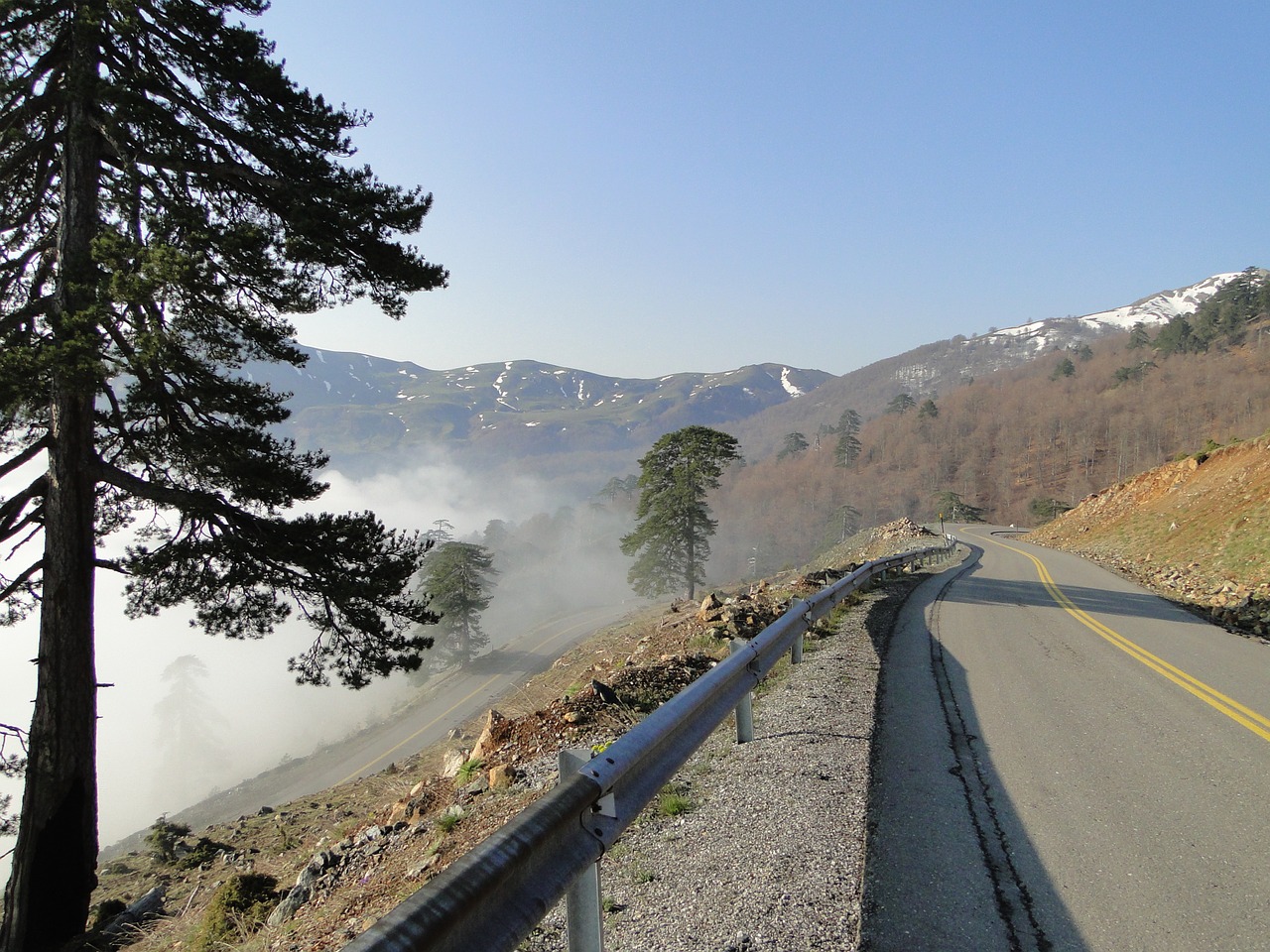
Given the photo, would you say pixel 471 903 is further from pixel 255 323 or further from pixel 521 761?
pixel 255 323

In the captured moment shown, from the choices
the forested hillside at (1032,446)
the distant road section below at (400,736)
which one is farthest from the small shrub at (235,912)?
the forested hillside at (1032,446)

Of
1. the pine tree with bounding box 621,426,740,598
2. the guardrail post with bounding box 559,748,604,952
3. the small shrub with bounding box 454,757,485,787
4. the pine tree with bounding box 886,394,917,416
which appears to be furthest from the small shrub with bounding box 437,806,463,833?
the pine tree with bounding box 886,394,917,416

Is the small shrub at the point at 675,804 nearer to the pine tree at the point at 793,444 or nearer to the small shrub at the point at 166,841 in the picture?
the small shrub at the point at 166,841

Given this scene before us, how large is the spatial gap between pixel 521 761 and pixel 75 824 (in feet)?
16.0

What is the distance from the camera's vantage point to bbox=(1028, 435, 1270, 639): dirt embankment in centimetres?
1544

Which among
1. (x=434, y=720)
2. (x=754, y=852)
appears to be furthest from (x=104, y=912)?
(x=434, y=720)

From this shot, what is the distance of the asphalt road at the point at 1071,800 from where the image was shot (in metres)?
3.16

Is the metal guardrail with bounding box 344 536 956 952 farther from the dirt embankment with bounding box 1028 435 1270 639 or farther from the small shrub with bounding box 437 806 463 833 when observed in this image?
the dirt embankment with bounding box 1028 435 1270 639

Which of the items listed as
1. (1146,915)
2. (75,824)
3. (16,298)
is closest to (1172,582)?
(1146,915)

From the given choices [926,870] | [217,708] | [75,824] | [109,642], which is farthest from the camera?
[109,642]

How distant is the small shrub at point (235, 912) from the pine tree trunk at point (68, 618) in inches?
89.1

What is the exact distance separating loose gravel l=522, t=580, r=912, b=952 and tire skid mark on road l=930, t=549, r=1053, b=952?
637 millimetres

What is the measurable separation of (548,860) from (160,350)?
683cm

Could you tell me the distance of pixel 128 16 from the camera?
25.5 ft
